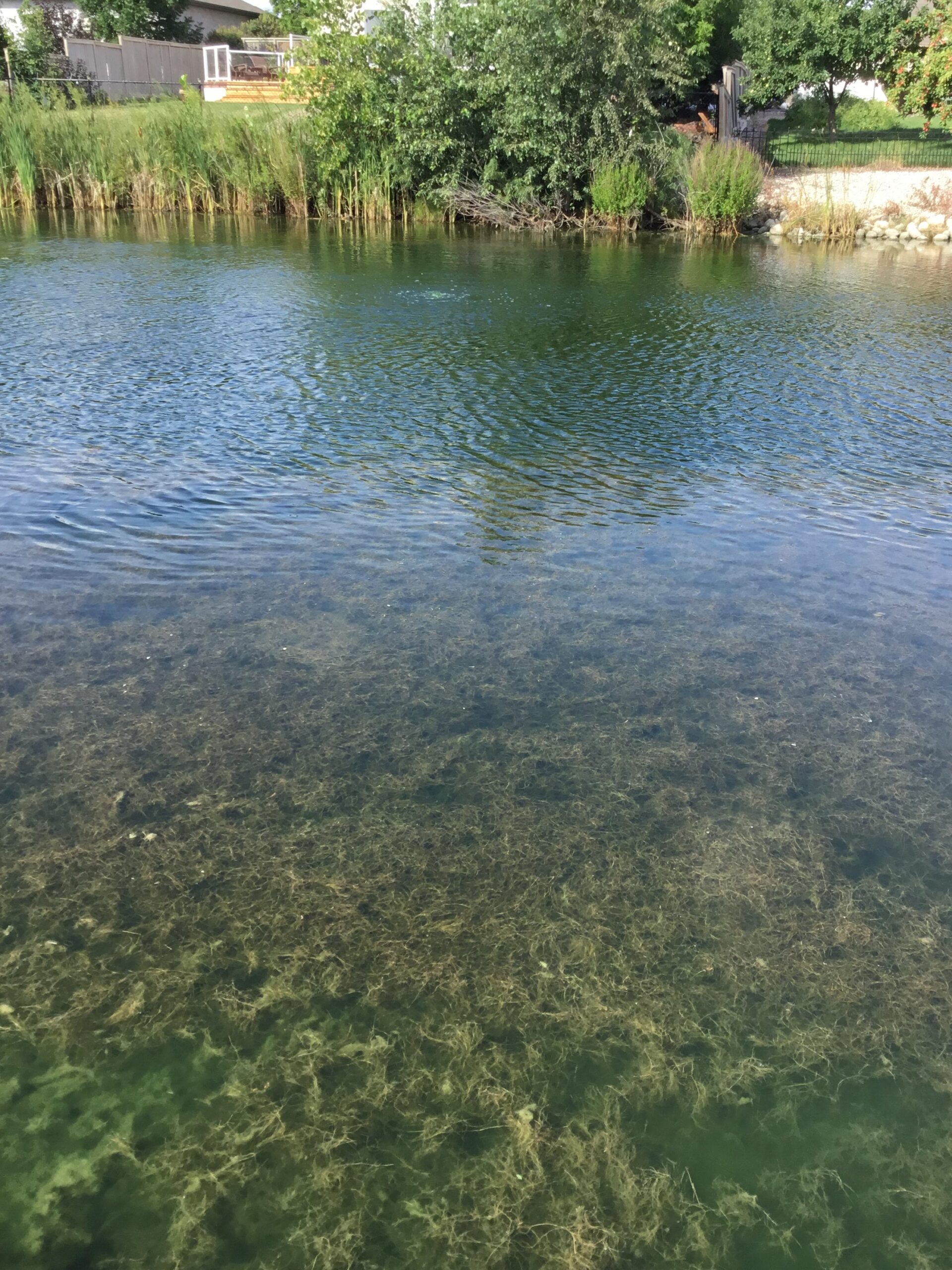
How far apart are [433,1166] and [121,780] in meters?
2.01

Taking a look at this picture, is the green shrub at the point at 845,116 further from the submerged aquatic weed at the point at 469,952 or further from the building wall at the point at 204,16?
the submerged aquatic weed at the point at 469,952

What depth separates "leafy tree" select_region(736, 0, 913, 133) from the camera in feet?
85.1

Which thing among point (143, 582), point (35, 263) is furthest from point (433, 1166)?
point (35, 263)

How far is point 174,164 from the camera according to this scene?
22109 millimetres

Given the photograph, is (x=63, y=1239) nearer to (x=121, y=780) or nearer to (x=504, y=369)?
(x=121, y=780)

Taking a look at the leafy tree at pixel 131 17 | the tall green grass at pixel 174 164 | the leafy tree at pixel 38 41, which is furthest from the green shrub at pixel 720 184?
the leafy tree at pixel 131 17

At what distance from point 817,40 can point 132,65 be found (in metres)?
27.3

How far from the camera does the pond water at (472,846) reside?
2.36 m

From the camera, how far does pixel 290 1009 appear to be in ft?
9.20

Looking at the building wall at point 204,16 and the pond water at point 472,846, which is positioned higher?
the building wall at point 204,16

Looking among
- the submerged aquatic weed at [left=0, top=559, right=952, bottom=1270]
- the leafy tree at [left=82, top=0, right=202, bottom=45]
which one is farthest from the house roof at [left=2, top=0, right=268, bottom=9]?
the submerged aquatic weed at [left=0, top=559, right=952, bottom=1270]

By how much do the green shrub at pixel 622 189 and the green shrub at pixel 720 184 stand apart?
1004 mm

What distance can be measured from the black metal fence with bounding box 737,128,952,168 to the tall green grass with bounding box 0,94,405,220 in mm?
10972

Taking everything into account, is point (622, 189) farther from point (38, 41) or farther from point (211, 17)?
point (211, 17)
